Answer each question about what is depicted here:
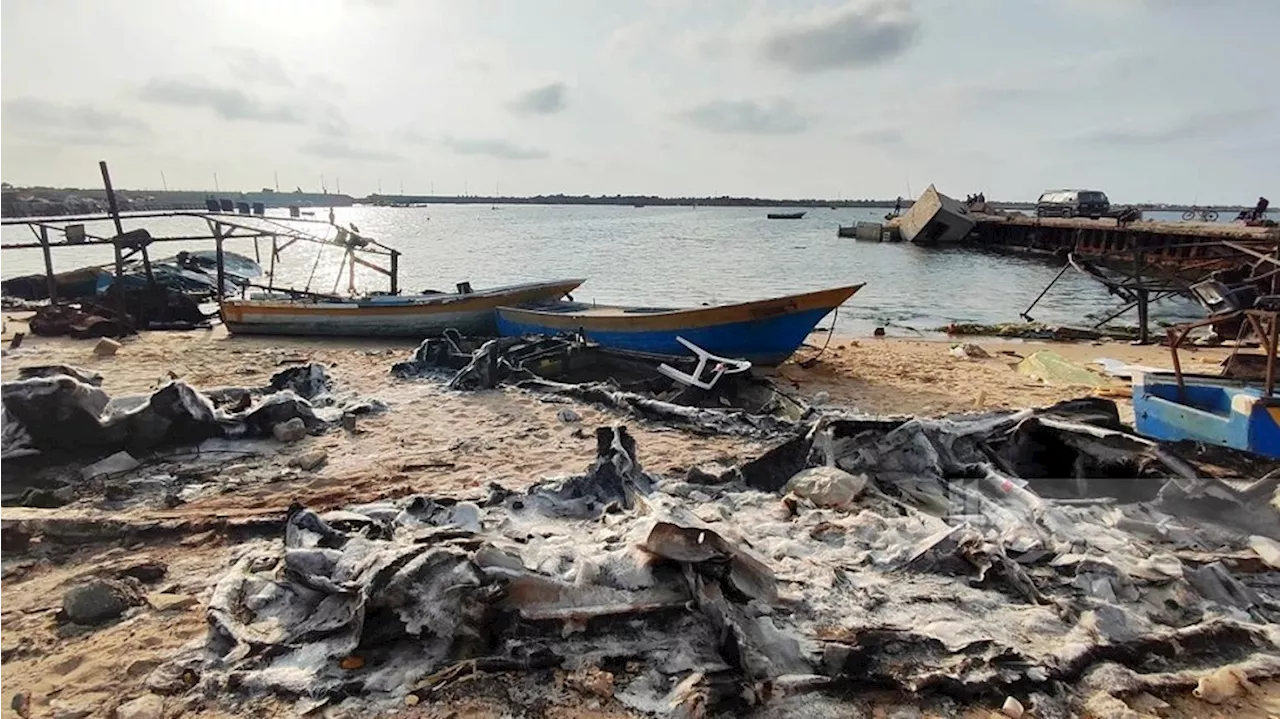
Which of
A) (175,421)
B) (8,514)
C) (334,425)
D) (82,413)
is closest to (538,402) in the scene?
(334,425)

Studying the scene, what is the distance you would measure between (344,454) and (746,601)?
497 centimetres

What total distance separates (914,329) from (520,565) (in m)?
17.4

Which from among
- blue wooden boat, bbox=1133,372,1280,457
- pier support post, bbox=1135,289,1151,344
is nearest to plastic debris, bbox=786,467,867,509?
blue wooden boat, bbox=1133,372,1280,457

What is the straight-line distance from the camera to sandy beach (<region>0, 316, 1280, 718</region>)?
3.60 m

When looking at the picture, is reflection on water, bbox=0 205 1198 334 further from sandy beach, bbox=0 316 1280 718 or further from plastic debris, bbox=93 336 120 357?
plastic debris, bbox=93 336 120 357

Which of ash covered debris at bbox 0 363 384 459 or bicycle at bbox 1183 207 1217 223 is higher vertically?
bicycle at bbox 1183 207 1217 223

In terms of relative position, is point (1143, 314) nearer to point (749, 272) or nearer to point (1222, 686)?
point (1222, 686)

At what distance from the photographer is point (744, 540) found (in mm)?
4789

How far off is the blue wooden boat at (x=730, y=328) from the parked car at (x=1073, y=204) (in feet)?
119

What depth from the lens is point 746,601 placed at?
3969 mm

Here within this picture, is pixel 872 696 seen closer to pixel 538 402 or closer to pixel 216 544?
pixel 216 544

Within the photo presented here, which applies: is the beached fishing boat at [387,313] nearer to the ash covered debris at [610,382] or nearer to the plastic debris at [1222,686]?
the ash covered debris at [610,382]

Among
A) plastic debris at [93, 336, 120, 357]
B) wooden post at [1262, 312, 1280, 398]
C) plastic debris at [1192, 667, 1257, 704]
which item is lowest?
plastic debris at [93, 336, 120, 357]

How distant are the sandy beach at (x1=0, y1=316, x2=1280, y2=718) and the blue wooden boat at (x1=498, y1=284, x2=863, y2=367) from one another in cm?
77
